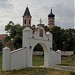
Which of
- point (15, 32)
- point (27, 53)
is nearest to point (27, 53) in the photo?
point (27, 53)

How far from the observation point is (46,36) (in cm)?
2384

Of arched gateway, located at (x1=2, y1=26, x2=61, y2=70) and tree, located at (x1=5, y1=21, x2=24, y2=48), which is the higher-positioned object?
tree, located at (x1=5, y1=21, x2=24, y2=48)

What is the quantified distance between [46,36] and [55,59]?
2.95 metres

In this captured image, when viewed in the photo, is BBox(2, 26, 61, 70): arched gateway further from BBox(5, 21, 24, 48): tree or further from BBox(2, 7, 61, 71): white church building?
BBox(5, 21, 24, 48): tree

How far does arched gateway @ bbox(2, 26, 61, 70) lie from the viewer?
62.8ft

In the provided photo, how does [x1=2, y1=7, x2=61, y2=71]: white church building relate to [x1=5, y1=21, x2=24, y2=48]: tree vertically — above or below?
below

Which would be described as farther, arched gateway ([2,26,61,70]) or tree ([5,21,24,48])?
tree ([5,21,24,48])

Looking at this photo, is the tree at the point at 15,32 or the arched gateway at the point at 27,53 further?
the tree at the point at 15,32

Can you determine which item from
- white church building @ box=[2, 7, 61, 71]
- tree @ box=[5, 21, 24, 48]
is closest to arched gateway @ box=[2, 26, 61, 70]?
white church building @ box=[2, 7, 61, 71]

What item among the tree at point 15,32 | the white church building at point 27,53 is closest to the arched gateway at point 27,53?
the white church building at point 27,53

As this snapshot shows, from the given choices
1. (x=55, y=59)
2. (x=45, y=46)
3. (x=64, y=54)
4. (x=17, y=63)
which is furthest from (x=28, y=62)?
(x=64, y=54)

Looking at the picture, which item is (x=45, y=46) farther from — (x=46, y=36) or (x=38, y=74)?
(x=38, y=74)

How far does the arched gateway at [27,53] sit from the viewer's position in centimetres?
1914

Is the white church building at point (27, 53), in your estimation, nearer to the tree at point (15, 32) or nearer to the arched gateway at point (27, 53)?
the arched gateway at point (27, 53)
